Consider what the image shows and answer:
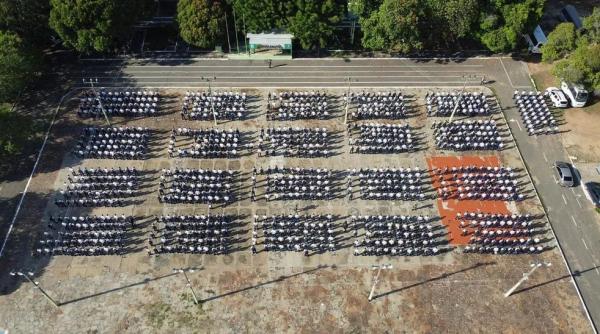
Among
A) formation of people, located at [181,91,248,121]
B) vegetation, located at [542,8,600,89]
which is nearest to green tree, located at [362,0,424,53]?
vegetation, located at [542,8,600,89]

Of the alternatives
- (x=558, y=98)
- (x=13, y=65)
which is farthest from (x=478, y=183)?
(x=13, y=65)

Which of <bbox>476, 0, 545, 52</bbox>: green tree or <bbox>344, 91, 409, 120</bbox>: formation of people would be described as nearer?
<bbox>344, 91, 409, 120</bbox>: formation of people

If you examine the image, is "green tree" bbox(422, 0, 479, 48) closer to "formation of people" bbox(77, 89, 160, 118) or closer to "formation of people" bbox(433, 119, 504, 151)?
"formation of people" bbox(433, 119, 504, 151)

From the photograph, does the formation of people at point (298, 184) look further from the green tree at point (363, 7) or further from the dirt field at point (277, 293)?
the green tree at point (363, 7)

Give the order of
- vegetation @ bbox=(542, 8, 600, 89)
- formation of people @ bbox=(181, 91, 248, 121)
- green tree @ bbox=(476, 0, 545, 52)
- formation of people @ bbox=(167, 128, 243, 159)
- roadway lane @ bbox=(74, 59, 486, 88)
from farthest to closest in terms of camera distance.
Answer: roadway lane @ bbox=(74, 59, 486, 88) → green tree @ bbox=(476, 0, 545, 52) → formation of people @ bbox=(181, 91, 248, 121) → vegetation @ bbox=(542, 8, 600, 89) → formation of people @ bbox=(167, 128, 243, 159)

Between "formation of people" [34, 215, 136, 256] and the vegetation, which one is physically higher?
the vegetation

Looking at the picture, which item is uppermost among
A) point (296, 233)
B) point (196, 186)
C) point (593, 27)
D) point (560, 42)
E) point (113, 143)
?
point (593, 27)

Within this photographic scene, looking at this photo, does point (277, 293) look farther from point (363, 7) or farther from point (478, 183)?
point (363, 7)
